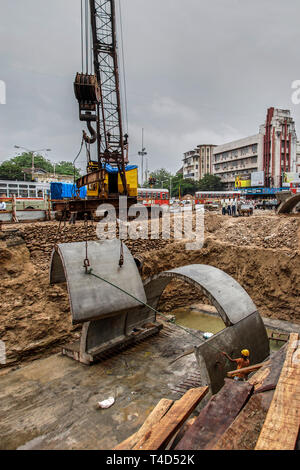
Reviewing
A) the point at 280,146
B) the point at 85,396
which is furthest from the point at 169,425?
the point at 280,146

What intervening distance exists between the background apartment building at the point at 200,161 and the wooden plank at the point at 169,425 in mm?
76344

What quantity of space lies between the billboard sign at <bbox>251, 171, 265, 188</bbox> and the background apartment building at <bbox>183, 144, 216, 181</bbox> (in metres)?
23.3

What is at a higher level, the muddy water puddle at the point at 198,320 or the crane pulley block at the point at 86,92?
the crane pulley block at the point at 86,92

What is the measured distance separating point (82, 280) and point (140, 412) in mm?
3356

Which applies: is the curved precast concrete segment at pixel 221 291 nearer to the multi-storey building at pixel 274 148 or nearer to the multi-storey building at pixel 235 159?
the multi-storey building at pixel 274 148

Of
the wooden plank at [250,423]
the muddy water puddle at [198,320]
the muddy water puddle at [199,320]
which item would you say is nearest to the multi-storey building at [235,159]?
the muddy water puddle at [199,320]

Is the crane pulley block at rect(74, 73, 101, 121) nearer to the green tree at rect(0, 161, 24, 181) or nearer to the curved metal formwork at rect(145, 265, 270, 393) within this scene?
the curved metal formwork at rect(145, 265, 270, 393)

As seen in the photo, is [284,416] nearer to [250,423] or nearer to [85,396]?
[250,423]

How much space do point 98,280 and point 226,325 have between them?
345 centimetres

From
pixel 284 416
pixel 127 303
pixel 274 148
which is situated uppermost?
pixel 274 148

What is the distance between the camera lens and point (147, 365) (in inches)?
319

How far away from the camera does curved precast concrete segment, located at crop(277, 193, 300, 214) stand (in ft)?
61.9

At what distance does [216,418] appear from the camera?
2.93m

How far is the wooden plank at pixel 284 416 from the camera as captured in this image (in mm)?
2402
